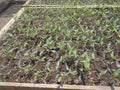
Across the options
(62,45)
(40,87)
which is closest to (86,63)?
(62,45)

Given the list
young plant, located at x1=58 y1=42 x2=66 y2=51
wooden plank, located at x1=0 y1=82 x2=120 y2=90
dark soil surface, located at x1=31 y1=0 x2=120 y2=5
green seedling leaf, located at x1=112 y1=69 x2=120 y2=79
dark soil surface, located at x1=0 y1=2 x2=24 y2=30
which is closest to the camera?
wooden plank, located at x1=0 y1=82 x2=120 y2=90

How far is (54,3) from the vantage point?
6480 mm

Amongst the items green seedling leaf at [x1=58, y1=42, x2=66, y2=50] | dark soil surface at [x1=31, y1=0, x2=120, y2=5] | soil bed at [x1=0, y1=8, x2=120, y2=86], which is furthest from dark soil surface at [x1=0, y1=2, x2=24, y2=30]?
green seedling leaf at [x1=58, y1=42, x2=66, y2=50]

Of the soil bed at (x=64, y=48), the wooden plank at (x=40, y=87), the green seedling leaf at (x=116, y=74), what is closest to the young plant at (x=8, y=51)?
the soil bed at (x=64, y=48)

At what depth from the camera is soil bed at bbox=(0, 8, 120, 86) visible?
3.59m

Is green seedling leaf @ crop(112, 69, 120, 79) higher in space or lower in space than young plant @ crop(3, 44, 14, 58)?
lower

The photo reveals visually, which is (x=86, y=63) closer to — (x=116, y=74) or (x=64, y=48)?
(x=116, y=74)

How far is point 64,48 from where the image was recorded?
4258mm

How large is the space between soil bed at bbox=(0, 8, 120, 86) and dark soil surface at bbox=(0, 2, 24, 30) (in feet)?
4.91

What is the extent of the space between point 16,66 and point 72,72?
0.99 m

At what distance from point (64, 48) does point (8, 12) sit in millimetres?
4041

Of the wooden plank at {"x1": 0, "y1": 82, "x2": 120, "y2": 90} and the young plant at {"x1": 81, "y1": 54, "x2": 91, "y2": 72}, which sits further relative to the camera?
the young plant at {"x1": 81, "y1": 54, "x2": 91, "y2": 72}

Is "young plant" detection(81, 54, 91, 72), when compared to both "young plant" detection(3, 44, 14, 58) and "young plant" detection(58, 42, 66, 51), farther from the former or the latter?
"young plant" detection(3, 44, 14, 58)

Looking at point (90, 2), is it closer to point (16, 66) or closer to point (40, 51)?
point (40, 51)
